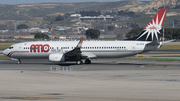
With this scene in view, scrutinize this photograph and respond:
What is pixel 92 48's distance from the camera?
46781mm

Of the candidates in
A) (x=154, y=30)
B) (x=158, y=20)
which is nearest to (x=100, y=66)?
(x=154, y=30)

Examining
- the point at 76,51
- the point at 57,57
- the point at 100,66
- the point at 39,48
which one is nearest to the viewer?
the point at 100,66

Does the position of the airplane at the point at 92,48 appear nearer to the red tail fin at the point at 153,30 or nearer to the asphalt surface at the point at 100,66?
the red tail fin at the point at 153,30

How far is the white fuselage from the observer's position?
45.8 m

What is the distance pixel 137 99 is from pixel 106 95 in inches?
100

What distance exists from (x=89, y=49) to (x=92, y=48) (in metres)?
0.54

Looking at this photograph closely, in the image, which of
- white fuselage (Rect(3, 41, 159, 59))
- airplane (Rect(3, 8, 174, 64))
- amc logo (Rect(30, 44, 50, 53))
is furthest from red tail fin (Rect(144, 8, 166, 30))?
amc logo (Rect(30, 44, 50, 53))

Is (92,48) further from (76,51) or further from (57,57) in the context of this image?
(57,57)

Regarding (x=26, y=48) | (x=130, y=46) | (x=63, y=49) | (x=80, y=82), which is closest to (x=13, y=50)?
(x=26, y=48)

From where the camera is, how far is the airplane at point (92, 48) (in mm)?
45344

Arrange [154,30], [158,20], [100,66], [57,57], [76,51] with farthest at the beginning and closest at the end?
[154,30], [158,20], [76,51], [57,57], [100,66]

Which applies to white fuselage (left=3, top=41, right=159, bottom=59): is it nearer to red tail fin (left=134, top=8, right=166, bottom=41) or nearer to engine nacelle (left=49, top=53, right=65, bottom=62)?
red tail fin (left=134, top=8, right=166, bottom=41)

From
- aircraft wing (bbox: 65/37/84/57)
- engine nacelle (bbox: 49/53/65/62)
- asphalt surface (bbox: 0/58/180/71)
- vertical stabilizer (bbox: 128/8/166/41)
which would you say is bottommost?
asphalt surface (bbox: 0/58/180/71)

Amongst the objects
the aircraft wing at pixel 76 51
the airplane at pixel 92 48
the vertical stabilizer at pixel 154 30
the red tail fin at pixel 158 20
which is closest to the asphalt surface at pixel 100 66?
the airplane at pixel 92 48
